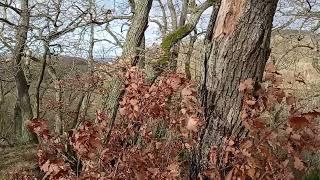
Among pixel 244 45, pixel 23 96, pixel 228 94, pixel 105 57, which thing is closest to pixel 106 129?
pixel 228 94

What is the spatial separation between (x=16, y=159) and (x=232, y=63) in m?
10.0

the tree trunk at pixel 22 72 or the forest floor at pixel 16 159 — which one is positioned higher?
the tree trunk at pixel 22 72

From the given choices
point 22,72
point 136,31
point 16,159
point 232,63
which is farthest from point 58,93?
point 232,63

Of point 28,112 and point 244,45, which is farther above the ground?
point 244,45

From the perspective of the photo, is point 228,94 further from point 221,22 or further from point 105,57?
point 105,57

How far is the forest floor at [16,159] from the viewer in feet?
37.5

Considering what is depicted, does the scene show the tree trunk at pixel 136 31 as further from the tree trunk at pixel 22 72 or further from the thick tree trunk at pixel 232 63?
the tree trunk at pixel 22 72

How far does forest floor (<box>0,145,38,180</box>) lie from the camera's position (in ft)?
37.5

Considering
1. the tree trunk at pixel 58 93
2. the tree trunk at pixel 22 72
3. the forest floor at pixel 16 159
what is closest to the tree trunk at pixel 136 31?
the forest floor at pixel 16 159

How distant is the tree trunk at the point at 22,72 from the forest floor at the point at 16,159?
848mm

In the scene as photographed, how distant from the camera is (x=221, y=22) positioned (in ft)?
12.7

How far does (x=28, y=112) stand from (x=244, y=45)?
1360cm

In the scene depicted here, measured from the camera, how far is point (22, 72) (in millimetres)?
16359

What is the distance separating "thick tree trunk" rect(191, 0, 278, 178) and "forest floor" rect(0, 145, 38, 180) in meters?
7.91
